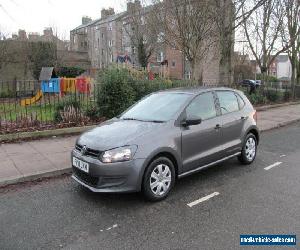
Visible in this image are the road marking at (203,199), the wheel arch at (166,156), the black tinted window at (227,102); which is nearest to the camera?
the wheel arch at (166,156)

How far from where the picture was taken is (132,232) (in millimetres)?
3719

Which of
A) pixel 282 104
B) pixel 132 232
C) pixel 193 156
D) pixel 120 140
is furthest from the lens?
pixel 282 104

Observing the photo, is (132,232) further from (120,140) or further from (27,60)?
(27,60)

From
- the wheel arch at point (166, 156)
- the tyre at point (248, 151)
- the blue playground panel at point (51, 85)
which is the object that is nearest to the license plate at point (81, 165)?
the wheel arch at point (166, 156)

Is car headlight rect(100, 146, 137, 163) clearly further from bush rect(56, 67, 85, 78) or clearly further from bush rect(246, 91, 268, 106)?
bush rect(56, 67, 85, 78)

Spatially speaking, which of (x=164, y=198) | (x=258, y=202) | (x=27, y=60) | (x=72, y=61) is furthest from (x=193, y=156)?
(x=72, y=61)

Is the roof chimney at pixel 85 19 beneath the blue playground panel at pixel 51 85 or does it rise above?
above

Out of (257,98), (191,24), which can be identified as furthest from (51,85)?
(257,98)

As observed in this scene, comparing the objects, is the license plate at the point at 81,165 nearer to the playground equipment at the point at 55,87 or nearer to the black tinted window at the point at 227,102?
the black tinted window at the point at 227,102

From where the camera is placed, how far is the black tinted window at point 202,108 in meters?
5.18

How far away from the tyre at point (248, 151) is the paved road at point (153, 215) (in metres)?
0.60

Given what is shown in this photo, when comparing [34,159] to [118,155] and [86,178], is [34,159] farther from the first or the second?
[118,155]

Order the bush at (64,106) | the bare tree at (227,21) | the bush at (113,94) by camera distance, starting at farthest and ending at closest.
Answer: the bare tree at (227,21)
the bush at (113,94)
the bush at (64,106)

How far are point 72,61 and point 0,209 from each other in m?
33.2
